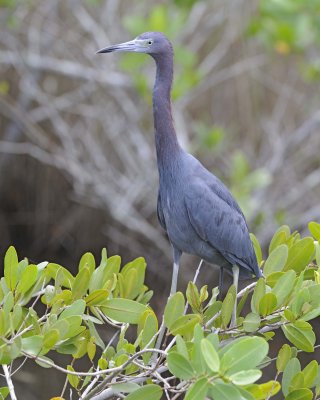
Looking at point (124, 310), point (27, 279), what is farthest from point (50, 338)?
point (124, 310)

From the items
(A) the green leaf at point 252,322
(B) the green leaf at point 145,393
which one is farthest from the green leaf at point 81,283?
(A) the green leaf at point 252,322

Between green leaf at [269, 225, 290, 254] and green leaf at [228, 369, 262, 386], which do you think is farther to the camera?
green leaf at [269, 225, 290, 254]

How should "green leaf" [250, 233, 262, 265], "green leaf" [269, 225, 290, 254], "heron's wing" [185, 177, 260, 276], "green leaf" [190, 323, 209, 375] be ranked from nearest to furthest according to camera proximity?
"green leaf" [190, 323, 209, 375] → "green leaf" [269, 225, 290, 254] → "green leaf" [250, 233, 262, 265] → "heron's wing" [185, 177, 260, 276]

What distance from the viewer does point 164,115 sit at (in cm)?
361

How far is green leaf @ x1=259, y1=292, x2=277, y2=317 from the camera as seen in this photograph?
9.00 feet

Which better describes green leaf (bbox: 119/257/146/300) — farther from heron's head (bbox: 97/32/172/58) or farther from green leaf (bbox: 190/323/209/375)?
heron's head (bbox: 97/32/172/58)

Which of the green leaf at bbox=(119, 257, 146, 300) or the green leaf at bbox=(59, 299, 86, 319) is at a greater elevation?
the green leaf at bbox=(59, 299, 86, 319)

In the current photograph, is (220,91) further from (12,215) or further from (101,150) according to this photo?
(12,215)

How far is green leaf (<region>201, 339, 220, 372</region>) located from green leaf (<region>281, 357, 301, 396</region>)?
2.58 feet

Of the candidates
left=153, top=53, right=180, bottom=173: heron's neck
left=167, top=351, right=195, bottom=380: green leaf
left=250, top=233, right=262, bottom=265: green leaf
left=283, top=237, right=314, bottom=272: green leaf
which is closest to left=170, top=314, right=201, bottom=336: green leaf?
left=167, top=351, right=195, bottom=380: green leaf

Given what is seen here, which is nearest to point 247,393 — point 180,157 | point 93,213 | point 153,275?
point 180,157

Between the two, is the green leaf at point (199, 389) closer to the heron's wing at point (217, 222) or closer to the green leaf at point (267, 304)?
the green leaf at point (267, 304)

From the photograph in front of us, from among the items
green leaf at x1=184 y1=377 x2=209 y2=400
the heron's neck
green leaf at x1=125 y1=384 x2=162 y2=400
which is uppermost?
the heron's neck

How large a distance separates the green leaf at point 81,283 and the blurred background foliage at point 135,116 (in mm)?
3614
